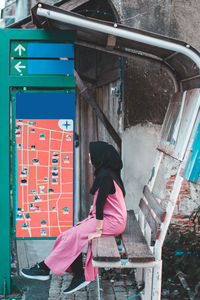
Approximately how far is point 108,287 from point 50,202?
47.5 inches

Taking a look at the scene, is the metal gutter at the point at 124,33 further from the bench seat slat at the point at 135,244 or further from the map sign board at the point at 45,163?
the bench seat slat at the point at 135,244

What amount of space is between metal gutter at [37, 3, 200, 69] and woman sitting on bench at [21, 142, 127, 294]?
110cm

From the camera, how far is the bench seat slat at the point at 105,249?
11.1ft

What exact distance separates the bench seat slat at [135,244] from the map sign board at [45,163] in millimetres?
664

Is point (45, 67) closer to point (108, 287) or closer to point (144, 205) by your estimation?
point (144, 205)

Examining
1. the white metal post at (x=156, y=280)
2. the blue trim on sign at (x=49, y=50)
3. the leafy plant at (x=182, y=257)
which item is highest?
the blue trim on sign at (x=49, y=50)

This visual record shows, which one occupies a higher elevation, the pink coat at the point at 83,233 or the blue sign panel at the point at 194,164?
the blue sign panel at the point at 194,164

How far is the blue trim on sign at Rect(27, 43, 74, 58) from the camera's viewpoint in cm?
417

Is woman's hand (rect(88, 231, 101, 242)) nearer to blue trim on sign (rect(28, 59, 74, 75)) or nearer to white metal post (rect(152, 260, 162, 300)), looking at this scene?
white metal post (rect(152, 260, 162, 300))

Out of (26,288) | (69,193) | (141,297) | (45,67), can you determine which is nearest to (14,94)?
(45,67)

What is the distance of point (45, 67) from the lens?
419 centimetres

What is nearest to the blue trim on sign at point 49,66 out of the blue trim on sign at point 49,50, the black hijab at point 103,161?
the blue trim on sign at point 49,50

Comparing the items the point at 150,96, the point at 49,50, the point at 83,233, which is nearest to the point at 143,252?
the point at 83,233

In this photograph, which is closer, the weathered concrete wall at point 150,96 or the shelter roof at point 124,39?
the shelter roof at point 124,39
